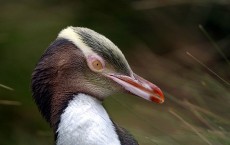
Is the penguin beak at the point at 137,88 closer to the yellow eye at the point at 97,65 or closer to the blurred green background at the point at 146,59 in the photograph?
the yellow eye at the point at 97,65

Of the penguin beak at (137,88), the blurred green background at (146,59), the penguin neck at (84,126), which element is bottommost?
the blurred green background at (146,59)

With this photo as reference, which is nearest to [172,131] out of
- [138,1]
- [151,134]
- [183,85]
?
[151,134]

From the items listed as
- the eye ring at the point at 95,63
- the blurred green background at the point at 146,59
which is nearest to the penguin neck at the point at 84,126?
the eye ring at the point at 95,63

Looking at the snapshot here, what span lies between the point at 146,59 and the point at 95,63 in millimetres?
2281

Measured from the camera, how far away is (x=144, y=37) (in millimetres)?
5195

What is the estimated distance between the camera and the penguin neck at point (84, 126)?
9.17 feet

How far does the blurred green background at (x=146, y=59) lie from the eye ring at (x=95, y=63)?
0.74 metres

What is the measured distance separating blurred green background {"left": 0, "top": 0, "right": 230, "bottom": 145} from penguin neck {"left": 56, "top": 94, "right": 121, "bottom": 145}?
2.37ft

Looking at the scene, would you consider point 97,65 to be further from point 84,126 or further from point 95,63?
point 84,126

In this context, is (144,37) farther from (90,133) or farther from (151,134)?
(90,133)

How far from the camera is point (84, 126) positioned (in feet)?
9.20

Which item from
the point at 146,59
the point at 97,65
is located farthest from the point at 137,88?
the point at 146,59

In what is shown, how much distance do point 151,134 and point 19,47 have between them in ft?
3.01

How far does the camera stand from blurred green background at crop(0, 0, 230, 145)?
12.2ft
